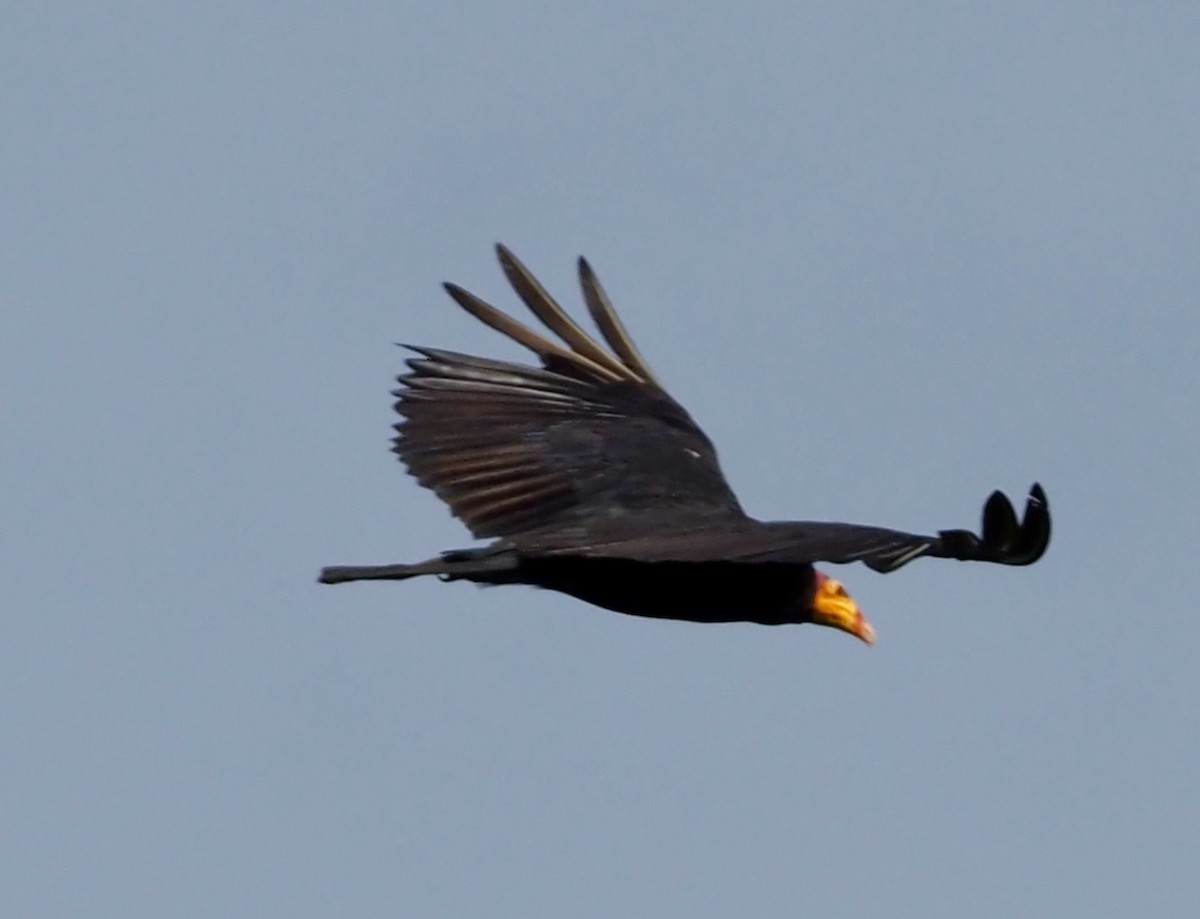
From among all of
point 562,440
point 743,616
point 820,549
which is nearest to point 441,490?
point 562,440

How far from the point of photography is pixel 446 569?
53.5 ft

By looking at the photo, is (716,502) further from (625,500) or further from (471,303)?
(471,303)

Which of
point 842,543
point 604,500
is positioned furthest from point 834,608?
point 842,543

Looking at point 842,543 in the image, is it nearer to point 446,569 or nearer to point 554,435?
point 446,569

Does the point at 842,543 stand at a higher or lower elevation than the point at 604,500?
lower

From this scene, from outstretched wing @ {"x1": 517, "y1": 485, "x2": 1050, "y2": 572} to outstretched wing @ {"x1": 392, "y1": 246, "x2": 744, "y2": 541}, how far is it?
59cm

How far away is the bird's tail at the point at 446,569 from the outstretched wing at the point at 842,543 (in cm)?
23

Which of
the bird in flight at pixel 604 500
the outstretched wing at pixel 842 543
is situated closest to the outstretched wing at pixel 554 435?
the bird in flight at pixel 604 500

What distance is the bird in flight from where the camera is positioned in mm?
15273

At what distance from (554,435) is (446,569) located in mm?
2337

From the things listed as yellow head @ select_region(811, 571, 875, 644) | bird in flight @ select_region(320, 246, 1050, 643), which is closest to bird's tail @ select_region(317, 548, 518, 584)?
bird in flight @ select_region(320, 246, 1050, 643)

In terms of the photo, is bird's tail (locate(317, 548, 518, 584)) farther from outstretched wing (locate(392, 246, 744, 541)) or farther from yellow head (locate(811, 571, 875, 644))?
yellow head (locate(811, 571, 875, 644))

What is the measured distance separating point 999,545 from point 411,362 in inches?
211

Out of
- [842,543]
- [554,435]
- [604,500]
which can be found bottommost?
[842,543]
